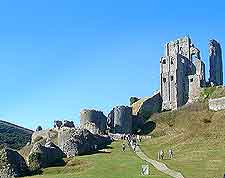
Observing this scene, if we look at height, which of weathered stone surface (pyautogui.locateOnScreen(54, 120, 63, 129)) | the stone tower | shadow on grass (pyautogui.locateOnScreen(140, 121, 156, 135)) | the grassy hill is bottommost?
the grassy hill

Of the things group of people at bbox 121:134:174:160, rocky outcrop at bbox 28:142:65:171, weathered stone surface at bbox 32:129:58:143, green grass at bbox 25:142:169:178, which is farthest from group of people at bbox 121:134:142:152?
weathered stone surface at bbox 32:129:58:143

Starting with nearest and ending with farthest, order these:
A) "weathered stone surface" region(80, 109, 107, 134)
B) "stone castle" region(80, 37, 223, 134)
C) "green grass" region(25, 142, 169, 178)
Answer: "green grass" region(25, 142, 169, 178)
"weathered stone surface" region(80, 109, 107, 134)
"stone castle" region(80, 37, 223, 134)

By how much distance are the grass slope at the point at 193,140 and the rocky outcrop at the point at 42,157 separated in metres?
10.8

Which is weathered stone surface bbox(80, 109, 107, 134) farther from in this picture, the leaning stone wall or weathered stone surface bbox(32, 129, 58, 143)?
weathered stone surface bbox(32, 129, 58, 143)

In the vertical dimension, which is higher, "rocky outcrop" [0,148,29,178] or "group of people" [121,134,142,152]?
"group of people" [121,134,142,152]

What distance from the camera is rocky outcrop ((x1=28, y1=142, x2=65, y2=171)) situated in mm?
59562

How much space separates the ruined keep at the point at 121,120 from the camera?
9356 cm

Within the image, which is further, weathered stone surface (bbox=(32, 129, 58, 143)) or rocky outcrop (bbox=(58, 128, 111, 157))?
weathered stone surface (bbox=(32, 129, 58, 143))

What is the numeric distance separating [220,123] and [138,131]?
765 inches

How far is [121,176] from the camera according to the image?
154 ft

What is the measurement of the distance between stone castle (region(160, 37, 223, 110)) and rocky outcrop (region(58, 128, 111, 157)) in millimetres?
33939

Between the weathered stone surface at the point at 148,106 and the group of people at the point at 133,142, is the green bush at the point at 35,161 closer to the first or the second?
the group of people at the point at 133,142

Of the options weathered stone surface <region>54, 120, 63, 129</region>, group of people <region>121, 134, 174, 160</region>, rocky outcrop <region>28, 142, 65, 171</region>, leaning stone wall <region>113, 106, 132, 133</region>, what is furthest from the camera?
weathered stone surface <region>54, 120, 63, 129</region>

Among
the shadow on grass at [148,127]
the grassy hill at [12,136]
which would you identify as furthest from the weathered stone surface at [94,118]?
the grassy hill at [12,136]
